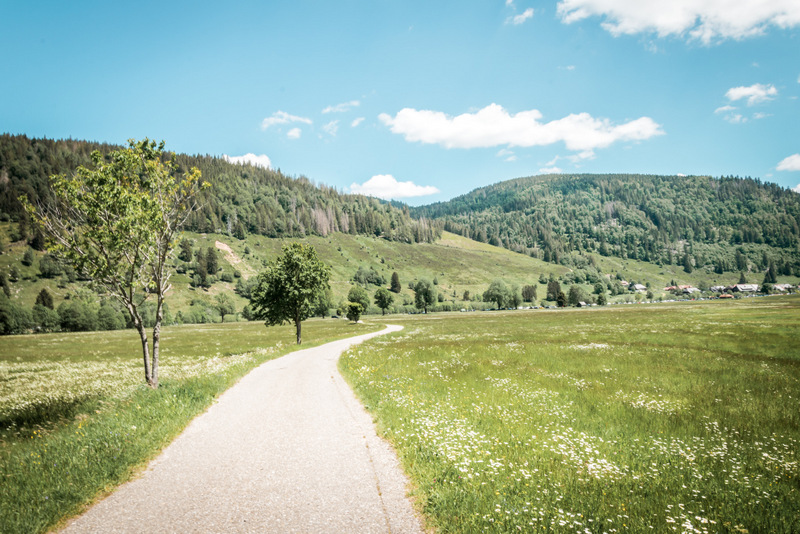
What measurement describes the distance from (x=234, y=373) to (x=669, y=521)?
1979 centimetres

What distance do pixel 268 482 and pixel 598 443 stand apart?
8.36 meters

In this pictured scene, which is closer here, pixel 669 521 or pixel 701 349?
pixel 669 521

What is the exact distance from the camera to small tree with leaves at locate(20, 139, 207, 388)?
14.6 meters

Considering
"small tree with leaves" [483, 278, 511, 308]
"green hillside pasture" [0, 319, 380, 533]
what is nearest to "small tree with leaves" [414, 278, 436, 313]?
"small tree with leaves" [483, 278, 511, 308]

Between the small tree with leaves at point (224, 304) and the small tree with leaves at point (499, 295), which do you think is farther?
the small tree with leaves at point (499, 295)

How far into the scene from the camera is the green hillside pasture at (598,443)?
6.26 meters

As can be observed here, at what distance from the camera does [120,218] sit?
14867 millimetres

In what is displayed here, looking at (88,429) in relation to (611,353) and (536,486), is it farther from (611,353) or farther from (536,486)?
(611,353)

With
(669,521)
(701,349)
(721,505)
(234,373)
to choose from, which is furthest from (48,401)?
(701,349)

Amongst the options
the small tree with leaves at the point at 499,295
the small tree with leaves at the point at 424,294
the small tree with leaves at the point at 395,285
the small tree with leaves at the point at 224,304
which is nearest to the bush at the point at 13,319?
the small tree with leaves at the point at 224,304

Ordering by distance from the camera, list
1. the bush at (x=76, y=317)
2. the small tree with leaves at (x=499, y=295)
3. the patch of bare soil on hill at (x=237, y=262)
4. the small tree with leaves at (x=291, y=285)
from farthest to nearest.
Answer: the patch of bare soil on hill at (x=237, y=262) < the small tree with leaves at (x=499, y=295) < the bush at (x=76, y=317) < the small tree with leaves at (x=291, y=285)

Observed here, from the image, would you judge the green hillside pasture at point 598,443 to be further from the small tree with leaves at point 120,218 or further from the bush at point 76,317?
the bush at point 76,317

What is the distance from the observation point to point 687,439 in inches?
406

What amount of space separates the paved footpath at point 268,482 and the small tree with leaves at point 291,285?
86.1 feet
